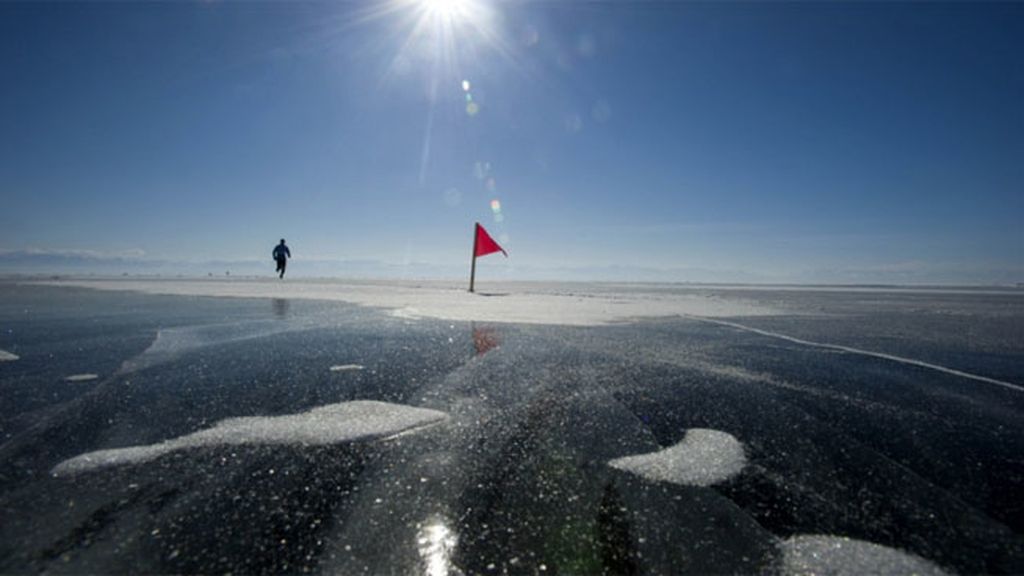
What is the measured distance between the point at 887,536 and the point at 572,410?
1.52 m

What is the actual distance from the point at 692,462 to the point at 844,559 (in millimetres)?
685

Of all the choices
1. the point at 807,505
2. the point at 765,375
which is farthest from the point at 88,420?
the point at 765,375

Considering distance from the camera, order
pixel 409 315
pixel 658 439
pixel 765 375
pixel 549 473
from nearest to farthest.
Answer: pixel 549 473 → pixel 658 439 → pixel 765 375 → pixel 409 315

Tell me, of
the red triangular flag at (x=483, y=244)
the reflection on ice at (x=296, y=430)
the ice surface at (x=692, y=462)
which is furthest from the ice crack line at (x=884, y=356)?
the red triangular flag at (x=483, y=244)

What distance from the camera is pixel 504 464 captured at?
188 cm

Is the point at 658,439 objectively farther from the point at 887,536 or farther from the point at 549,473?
the point at 887,536

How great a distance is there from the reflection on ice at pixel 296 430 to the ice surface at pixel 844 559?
1.66m

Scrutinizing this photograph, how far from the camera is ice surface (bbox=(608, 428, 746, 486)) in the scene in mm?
1779

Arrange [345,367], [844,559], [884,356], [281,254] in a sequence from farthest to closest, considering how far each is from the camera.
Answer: [281,254], [884,356], [345,367], [844,559]

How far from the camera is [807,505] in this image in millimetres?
1554

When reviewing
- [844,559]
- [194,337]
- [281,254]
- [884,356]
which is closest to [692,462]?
[844,559]

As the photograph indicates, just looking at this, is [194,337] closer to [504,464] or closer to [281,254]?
[504,464]

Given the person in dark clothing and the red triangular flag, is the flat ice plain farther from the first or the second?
the person in dark clothing

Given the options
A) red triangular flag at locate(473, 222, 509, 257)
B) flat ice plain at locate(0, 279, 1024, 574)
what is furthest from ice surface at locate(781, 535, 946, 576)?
red triangular flag at locate(473, 222, 509, 257)
